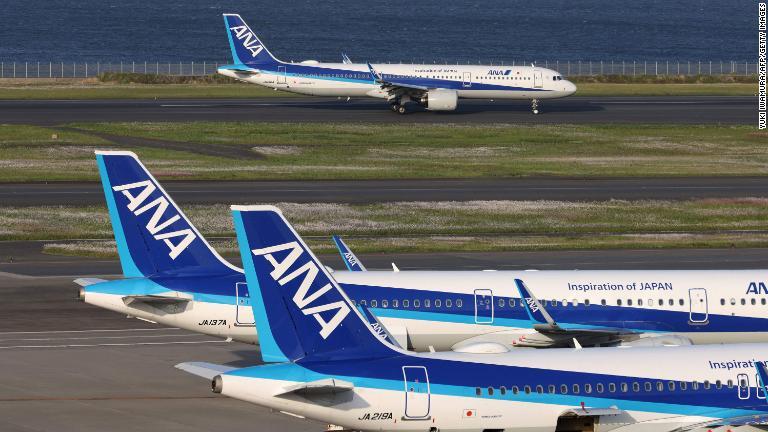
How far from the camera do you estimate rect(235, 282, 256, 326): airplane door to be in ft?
131

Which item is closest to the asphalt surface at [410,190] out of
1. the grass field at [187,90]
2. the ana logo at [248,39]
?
the ana logo at [248,39]

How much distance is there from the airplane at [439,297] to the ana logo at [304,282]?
37.3 feet

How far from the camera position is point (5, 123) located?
11388 cm

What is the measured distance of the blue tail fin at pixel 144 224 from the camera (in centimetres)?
3931

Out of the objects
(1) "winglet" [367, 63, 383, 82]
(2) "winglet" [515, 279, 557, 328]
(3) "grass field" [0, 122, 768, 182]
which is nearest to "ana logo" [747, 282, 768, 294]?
(2) "winglet" [515, 279, 557, 328]

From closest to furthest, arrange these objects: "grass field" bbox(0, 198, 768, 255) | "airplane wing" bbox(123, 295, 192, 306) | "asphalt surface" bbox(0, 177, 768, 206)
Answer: "airplane wing" bbox(123, 295, 192, 306)
"grass field" bbox(0, 198, 768, 255)
"asphalt surface" bbox(0, 177, 768, 206)

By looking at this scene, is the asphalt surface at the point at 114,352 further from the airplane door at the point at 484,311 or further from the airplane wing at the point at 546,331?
the airplane wing at the point at 546,331

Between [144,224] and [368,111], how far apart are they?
92.1 meters

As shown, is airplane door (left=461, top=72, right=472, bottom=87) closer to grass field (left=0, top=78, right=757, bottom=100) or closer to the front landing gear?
the front landing gear

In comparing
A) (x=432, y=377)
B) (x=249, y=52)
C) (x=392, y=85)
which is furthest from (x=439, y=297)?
(x=249, y=52)

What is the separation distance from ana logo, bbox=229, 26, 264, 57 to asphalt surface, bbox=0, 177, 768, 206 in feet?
155

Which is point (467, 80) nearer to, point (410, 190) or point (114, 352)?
point (410, 190)

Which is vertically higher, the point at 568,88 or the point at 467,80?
the point at 467,80

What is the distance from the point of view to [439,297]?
133ft
